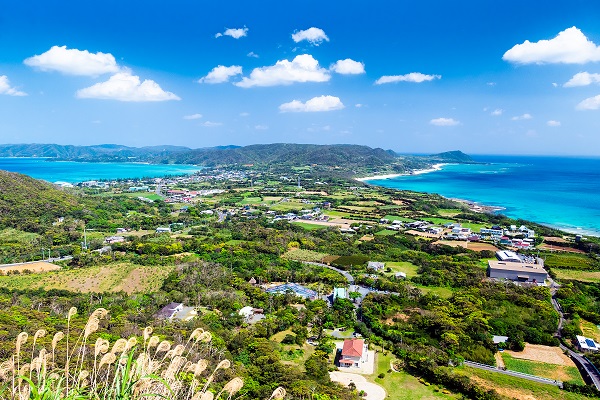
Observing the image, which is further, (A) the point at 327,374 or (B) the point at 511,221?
(B) the point at 511,221

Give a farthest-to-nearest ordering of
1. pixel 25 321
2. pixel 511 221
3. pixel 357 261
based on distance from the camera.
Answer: pixel 511 221
pixel 357 261
pixel 25 321

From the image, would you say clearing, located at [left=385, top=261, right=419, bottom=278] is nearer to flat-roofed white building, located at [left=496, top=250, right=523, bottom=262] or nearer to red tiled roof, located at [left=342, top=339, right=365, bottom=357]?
flat-roofed white building, located at [left=496, top=250, right=523, bottom=262]

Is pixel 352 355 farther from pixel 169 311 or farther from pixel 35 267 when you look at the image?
pixel 35 267

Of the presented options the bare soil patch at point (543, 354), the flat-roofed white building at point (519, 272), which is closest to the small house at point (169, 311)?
the bare soil patch at point (543, 354)

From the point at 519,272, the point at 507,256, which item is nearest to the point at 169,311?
the point at 519,272

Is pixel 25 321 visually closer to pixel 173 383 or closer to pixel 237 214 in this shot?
pixel 173 383

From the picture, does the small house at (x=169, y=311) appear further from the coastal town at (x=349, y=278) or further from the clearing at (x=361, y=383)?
the clearing at (x=361, y=383)

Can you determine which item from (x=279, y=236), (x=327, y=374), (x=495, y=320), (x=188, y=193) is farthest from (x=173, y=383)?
(x=188, y=193)
